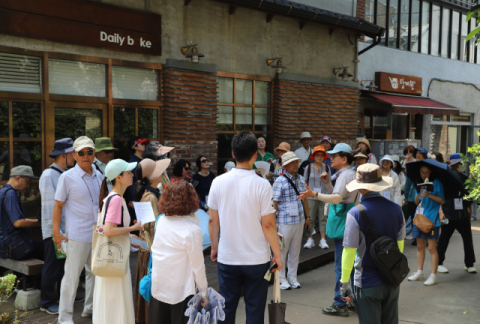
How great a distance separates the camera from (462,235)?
25.3 feet

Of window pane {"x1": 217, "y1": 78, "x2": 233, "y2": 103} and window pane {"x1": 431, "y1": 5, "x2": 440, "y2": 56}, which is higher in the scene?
window pane {"x1": 431, "y1": 5, "x2": 440, "y2": 56}

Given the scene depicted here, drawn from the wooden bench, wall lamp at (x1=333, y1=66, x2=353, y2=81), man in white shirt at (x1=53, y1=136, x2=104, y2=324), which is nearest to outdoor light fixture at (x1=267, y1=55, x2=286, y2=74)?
wall lamp at (x1=333, y1=66, x2=353, y2=81)

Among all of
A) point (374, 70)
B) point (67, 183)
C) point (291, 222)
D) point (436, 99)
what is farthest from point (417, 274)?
point (436, 99)

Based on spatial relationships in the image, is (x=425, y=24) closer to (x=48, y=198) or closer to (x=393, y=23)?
(x=393, y=23)

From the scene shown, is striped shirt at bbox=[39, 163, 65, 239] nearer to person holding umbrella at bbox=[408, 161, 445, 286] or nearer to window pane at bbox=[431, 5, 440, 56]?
person holding umbrella at bbox=[408, 161, 445, 286]

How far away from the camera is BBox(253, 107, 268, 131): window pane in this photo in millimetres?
11531

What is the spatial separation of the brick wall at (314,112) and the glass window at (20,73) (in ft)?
19.3

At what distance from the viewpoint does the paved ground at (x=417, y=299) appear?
5707mm

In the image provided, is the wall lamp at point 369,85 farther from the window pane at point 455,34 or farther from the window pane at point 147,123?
the window pane at point 147,123

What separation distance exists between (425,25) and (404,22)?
1.54 meters

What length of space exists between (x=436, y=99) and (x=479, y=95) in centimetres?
409

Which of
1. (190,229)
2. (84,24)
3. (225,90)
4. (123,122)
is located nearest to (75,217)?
(190,229)

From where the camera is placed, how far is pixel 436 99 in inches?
763

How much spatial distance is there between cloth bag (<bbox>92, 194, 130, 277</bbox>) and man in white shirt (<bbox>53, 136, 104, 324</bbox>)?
0.75 meters
